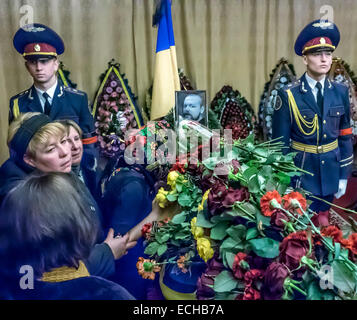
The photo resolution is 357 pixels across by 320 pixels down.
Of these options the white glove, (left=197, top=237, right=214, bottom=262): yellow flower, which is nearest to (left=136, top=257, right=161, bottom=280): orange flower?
(left=197, top=237, right=214, bottom=262): yellow flower

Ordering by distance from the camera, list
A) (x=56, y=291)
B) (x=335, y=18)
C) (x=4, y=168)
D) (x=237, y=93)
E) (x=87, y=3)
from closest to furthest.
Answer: (x=56, y=291), (x=4, y=168), (x=87, y=3), (x=335, y=18), (x=237, y=93)

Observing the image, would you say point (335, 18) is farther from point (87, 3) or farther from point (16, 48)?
point (16, 48)

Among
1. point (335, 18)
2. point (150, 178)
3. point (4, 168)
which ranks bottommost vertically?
point (150, 178)

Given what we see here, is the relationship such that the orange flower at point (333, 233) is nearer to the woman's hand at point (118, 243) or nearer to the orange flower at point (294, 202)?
the orange flower at point (294, 202)

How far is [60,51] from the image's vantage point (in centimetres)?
139

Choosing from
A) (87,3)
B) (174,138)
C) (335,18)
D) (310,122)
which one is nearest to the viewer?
(174,138)

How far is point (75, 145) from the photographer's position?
129 centimetres

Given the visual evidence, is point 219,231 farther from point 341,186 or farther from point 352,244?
point 341,186

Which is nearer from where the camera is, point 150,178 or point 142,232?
point 142,232

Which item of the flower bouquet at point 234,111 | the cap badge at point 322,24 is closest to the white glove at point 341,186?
the flower bouquet at point 234,111

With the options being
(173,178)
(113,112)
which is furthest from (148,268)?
(113,112)
